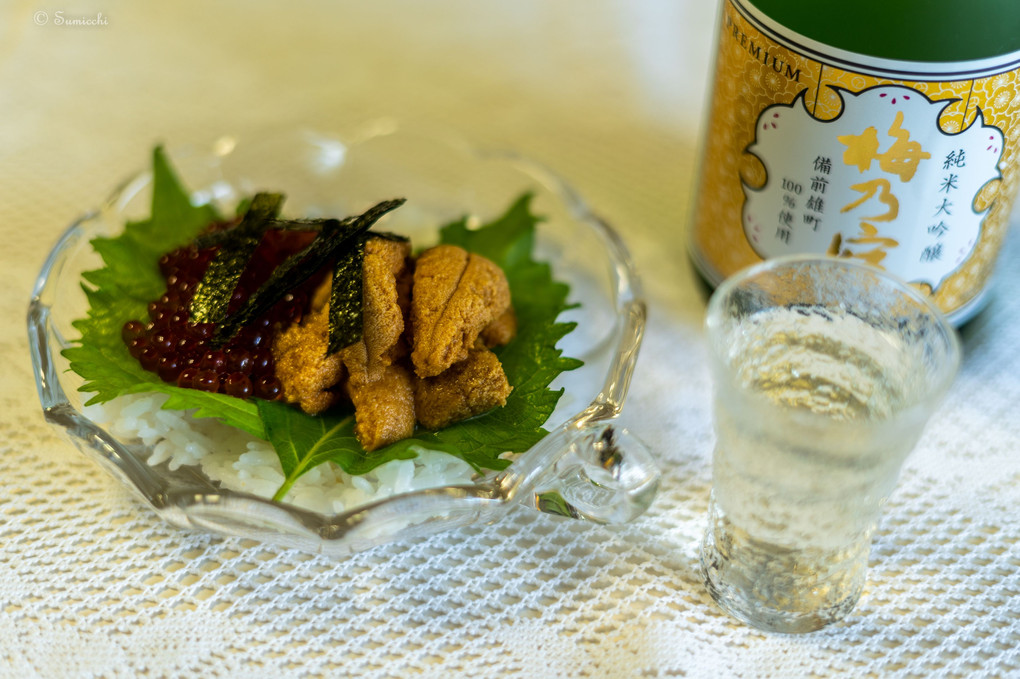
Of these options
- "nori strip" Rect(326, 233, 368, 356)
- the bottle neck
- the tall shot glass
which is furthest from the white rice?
the bottle neck

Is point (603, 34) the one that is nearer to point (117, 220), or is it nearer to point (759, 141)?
point (759, 141)

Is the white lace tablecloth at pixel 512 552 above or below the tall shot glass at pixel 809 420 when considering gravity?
below

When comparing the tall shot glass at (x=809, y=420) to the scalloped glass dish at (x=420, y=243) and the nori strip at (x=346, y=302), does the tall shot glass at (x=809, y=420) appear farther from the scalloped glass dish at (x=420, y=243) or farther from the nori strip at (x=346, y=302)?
the nori strip at (x=346, y=302)

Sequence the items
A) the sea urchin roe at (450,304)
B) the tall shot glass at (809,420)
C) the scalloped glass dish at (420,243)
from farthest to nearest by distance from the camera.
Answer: the sea urchin roe at (450,304) → the scalloped glass dish at (420,243) → the tall shot glass at (809,420)

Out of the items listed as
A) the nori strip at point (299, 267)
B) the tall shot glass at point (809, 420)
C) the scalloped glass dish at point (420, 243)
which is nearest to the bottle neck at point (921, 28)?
the tall shot glass at point (809, 420)

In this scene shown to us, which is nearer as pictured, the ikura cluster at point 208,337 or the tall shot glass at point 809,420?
the tall shot glass at point 809,420

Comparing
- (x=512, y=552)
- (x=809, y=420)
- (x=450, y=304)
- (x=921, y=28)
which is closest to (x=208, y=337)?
(x=450, y=304)

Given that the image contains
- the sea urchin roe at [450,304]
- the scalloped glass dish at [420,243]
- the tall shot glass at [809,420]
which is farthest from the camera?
the sea urchin roe at [450,304]

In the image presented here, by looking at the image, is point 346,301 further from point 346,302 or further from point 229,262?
point 229,262
